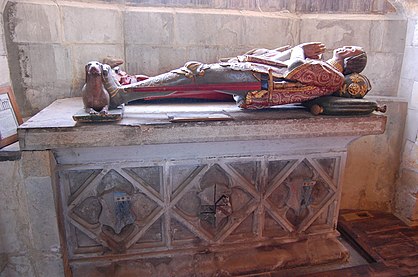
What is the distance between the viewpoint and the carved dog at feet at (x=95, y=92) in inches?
72.2

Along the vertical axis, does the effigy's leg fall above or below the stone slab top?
above

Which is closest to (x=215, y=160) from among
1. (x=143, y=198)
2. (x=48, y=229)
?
(x=143, y=198)

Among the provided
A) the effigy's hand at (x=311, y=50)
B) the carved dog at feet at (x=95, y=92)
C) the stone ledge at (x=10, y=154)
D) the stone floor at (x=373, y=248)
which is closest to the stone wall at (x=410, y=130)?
the stone floor at (x=373, y=248)

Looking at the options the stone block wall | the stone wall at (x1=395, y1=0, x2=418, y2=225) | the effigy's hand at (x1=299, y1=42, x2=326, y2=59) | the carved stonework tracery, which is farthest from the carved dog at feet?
the stone wall at (x1=395, y1=0, x2=418, y2=225)

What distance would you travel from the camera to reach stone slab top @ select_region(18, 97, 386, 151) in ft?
5.64

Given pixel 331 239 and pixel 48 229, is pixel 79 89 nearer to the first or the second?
pixel 48 229

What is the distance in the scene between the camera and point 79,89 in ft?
8.86

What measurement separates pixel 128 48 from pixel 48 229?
1.60 metres

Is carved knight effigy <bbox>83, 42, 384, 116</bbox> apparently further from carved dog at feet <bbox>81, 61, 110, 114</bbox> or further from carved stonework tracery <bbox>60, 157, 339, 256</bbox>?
carved stonework tracery <bbox>60, 157, 339, 256</bbox>

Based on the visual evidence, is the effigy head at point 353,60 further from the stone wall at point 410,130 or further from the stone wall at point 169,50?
the stone wall at point 410,130

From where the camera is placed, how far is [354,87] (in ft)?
6.86

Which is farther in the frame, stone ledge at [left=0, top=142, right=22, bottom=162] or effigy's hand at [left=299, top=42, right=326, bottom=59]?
effigy's hand at [left=299, top=42, right=326, bottom=59]

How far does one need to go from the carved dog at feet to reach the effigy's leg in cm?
10

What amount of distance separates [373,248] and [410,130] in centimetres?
118
